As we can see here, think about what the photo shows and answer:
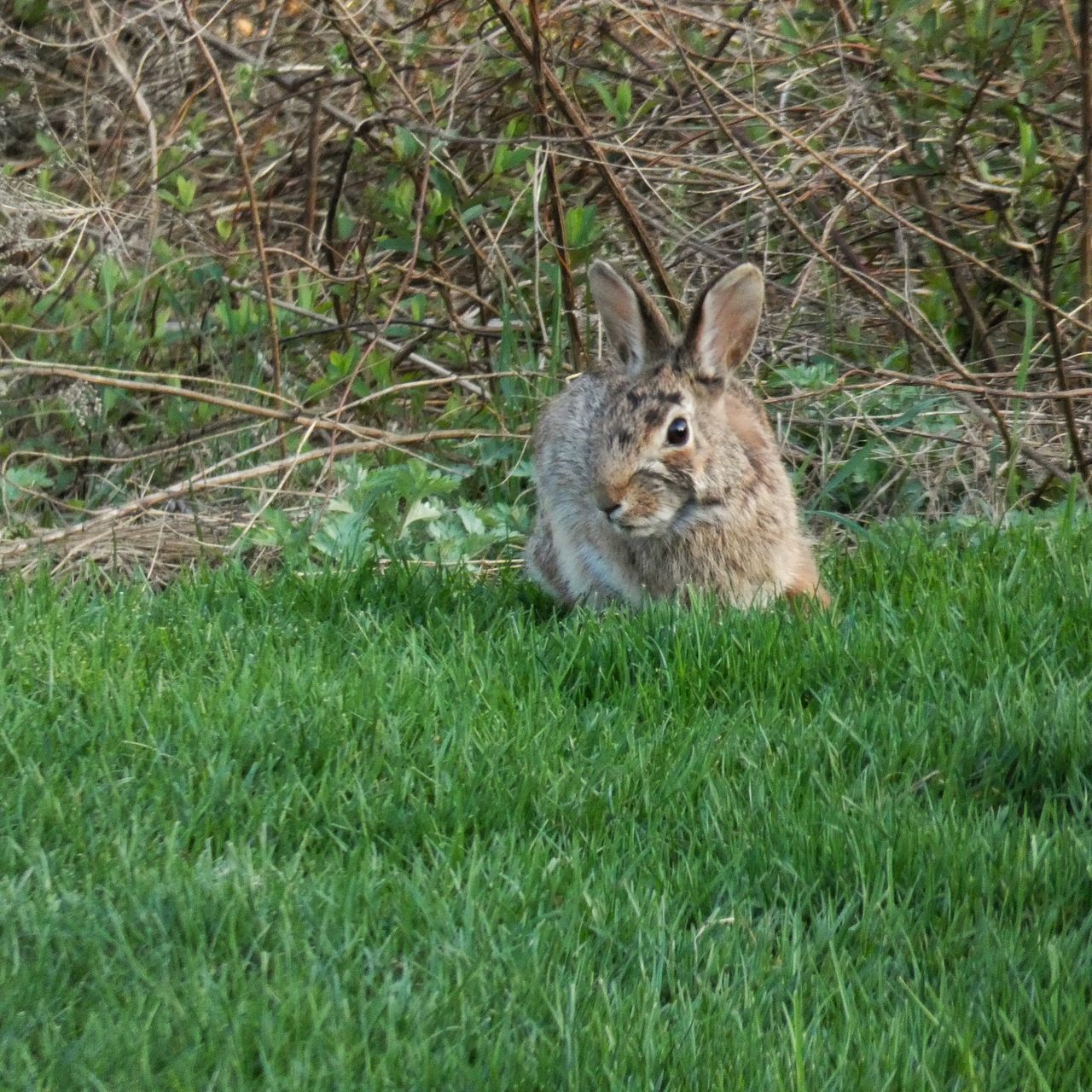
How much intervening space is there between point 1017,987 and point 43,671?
6.58 feet

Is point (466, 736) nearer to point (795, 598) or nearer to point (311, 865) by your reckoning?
point (311, 865)

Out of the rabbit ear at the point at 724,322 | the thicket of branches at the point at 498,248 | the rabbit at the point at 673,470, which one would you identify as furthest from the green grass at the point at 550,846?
the thicket of branches at the point at 498,248

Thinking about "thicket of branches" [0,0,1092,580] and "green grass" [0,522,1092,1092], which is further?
"thicket of branches" [0,0,1092,580]

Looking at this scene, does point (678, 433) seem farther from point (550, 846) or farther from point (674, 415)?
point (550, 846)

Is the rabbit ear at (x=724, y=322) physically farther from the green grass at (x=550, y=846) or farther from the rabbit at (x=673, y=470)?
the green grass at (x=550, y=846)

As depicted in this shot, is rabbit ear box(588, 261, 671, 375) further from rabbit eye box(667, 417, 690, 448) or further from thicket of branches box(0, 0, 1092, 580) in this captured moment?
thicket of branches box(0, 0, 1092, 580)

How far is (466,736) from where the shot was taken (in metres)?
3.07

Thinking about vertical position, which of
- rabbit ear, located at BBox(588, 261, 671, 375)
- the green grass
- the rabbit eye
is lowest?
the green grass

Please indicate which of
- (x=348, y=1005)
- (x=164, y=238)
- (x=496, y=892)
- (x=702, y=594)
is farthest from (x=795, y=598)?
(x=164, y=238)

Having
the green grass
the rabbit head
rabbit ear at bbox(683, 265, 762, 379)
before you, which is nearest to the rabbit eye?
the rabbit head

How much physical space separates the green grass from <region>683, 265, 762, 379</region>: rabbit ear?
0.70 meters

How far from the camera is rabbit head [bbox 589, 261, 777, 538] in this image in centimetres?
383

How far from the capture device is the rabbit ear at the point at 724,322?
398cm

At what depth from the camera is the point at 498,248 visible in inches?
233
